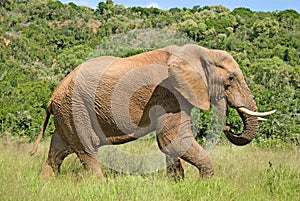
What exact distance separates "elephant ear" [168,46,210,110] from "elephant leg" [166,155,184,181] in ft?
2.17

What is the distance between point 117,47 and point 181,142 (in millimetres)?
10307

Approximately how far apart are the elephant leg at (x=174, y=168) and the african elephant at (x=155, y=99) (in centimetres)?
1

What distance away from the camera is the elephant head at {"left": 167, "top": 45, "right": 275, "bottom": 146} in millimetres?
4273

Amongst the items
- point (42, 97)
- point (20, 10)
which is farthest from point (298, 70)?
point (20, 10)

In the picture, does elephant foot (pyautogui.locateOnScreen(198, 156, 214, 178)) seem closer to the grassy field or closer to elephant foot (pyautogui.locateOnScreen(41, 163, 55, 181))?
the grassy field

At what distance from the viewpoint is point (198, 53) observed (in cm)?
439

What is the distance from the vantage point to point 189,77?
14.0ft

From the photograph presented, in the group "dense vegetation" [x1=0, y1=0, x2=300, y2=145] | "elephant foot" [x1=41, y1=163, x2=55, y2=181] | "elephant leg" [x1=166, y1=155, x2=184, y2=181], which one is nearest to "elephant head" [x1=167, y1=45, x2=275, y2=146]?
"elephant leg" [x1=166, y1=155, x2=184, y2=181]

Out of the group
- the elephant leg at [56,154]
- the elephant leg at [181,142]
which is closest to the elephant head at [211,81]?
the elephant leg at [181,142]

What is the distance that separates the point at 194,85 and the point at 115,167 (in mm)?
1517

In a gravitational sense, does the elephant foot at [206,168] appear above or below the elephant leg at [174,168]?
above

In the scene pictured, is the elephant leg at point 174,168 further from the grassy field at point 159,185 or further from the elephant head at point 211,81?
the elephant head at point 211,81

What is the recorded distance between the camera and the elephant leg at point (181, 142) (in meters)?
4.27

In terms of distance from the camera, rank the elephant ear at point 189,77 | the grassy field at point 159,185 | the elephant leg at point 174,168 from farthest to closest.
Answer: the elephant leg at point 174,168 → the elephant ear at point 189,77 → the grassy field at point 159,185
